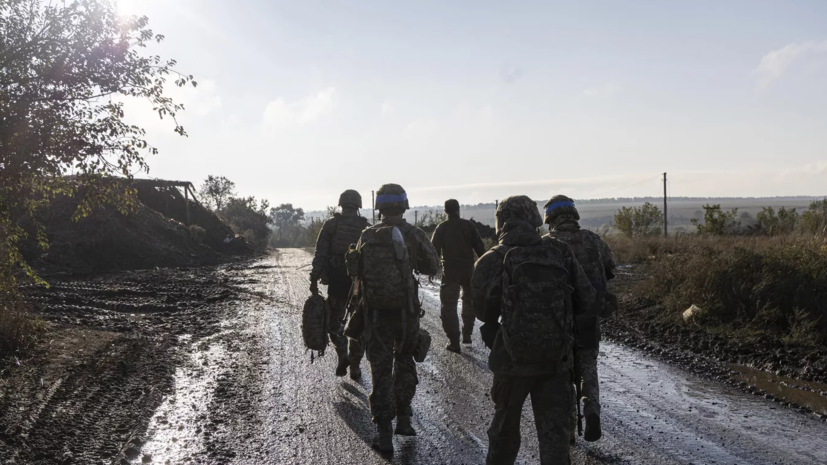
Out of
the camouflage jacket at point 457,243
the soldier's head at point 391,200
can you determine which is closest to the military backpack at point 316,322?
the soldier's head at point 391,200

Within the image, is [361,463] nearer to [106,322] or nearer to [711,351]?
[711,351]

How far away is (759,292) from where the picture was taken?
32.7ft

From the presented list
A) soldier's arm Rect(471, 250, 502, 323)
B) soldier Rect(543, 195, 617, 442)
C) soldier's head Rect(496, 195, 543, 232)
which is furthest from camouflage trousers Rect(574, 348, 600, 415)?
soldier's head Rect(496, 195, 543, 232)

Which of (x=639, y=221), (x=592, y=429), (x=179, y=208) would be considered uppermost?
(x=179, y=208)

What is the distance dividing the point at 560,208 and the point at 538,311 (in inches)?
60.7

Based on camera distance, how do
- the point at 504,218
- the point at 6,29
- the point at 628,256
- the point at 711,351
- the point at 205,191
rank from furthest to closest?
the point at 205,191, the point at 628,256, the point at 711,351, the point at 6,29, the point at 504,218

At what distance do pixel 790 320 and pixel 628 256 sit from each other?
42.0ft

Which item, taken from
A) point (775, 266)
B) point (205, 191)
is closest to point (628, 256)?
point (775, 266)

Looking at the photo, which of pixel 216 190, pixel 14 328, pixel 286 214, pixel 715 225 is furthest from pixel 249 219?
pixel 286 214

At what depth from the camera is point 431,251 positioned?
18.7 feet

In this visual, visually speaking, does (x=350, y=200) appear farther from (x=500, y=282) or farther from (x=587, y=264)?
(x=500, y=282)

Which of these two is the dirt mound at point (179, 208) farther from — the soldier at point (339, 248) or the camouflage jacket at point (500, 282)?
the camouflage jacket at point (500, 282)

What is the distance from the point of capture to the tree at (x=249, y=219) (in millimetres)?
49250

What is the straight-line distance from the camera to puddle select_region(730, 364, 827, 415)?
20.4ft
